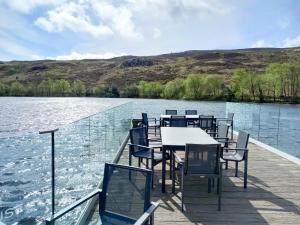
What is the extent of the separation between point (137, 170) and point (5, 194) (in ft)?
2.93

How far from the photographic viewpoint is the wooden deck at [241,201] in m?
3.32

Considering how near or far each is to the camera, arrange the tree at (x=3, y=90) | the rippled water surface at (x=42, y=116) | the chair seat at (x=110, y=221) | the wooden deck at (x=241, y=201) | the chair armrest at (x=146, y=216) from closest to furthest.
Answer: the chair armrest at (x=146, y=216)
the chair seat at (x=110, y=221)
the wooden deck at (x=241, y=201)
the rippled water surface at (x=42, y=116)
the tree at (x=3, y=90)

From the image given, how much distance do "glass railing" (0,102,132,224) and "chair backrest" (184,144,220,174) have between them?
1.13 m

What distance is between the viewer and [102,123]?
484cm

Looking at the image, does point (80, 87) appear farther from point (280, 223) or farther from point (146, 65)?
point (280, 223)

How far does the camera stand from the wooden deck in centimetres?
332

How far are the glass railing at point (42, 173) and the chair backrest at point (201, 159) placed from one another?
1127mm

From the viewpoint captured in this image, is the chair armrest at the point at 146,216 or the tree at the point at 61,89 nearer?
the chair armrest at the point at 146,216

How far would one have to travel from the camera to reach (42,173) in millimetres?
2678

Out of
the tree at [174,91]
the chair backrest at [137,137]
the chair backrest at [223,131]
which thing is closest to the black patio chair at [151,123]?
the chair backrest at [223,131]

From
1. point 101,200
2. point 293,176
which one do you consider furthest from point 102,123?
point 293,176

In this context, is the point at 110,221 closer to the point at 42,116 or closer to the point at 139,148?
the point at 139,148

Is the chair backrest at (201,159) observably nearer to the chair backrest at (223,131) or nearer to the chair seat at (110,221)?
the chair seat at (110,221)

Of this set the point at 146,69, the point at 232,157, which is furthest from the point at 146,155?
the point at 146,69
